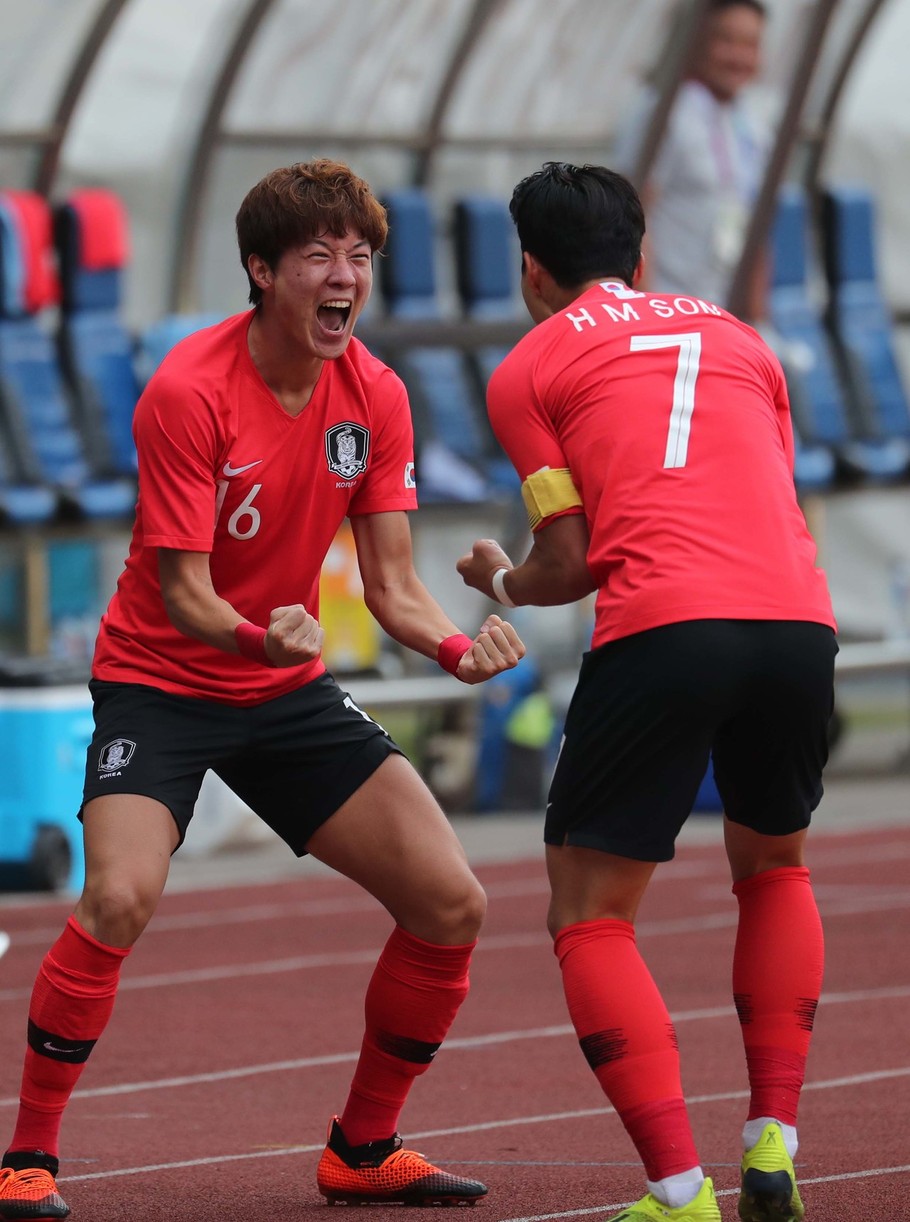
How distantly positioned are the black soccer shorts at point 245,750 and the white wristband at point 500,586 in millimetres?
567

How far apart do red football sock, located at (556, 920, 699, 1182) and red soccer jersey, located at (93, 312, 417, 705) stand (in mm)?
974

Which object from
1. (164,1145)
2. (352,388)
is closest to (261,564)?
(352,388)

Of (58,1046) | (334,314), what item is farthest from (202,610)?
(58,1046)

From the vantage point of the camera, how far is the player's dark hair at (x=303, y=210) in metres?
4.85

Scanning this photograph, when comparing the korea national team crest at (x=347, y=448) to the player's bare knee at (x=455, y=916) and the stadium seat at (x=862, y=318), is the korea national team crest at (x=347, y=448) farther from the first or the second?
the stadium seat at (x=862, y=318)

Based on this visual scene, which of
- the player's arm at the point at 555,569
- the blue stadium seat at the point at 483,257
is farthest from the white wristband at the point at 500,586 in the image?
the blue stadium seat at the point at 483,257

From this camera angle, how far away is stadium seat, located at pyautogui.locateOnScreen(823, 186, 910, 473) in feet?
60.1

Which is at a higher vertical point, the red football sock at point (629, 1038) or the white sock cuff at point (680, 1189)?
the red football sock at point (629, 1038)

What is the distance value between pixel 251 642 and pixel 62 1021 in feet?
2.71

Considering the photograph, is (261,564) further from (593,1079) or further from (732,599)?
(593,1079)

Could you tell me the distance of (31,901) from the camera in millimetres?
11617

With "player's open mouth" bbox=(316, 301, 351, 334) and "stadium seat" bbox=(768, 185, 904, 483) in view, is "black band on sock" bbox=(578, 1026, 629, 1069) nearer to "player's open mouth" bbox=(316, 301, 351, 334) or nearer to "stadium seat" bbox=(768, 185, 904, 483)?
"player's open mouth" bbox=(316, 301, 351, 334)

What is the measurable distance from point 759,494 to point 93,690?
152 cm

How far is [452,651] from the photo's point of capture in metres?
4.95
